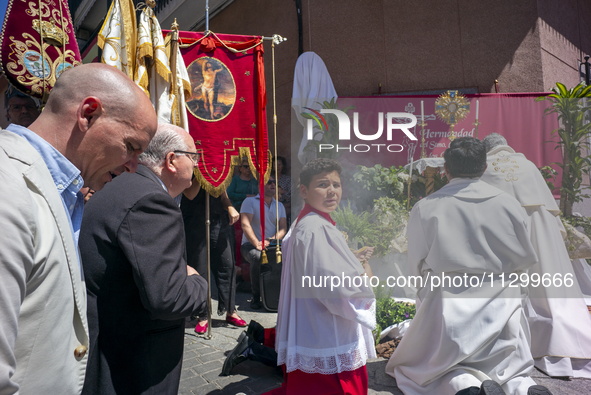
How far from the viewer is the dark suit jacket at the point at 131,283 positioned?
1401mm

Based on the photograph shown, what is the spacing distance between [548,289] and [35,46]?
3.93 meters

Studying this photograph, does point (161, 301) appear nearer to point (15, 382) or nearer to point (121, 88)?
point (15, 382)

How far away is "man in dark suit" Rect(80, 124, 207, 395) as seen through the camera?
4.60 ft

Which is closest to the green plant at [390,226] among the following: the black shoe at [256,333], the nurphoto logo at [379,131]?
the nurphoto logo at [379,131]

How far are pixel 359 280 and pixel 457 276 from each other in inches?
28.3

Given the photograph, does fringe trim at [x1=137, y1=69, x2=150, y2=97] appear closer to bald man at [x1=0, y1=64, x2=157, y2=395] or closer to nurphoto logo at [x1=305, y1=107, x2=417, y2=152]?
nurphoto logo at [x1=305, y1=107, x2=417, y2=152]

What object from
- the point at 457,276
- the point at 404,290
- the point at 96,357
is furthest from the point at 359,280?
the point at 96,357

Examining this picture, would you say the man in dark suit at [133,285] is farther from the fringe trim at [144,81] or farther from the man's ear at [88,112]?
the fringe trim at [144,81]

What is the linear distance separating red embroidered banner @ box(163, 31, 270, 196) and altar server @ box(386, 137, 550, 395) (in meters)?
2.08

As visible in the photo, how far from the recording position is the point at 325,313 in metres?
2.32

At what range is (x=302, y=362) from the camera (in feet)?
7.42

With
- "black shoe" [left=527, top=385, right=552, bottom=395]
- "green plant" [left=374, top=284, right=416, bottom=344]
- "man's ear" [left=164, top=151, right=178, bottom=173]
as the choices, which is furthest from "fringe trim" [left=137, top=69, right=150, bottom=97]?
"black shoe" [left=527, top=385, right=552, bottom=395]

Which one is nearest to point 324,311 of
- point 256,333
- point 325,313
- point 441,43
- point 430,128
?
point 325,313

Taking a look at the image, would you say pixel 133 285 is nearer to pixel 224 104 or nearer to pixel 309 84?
pixel 224 104
